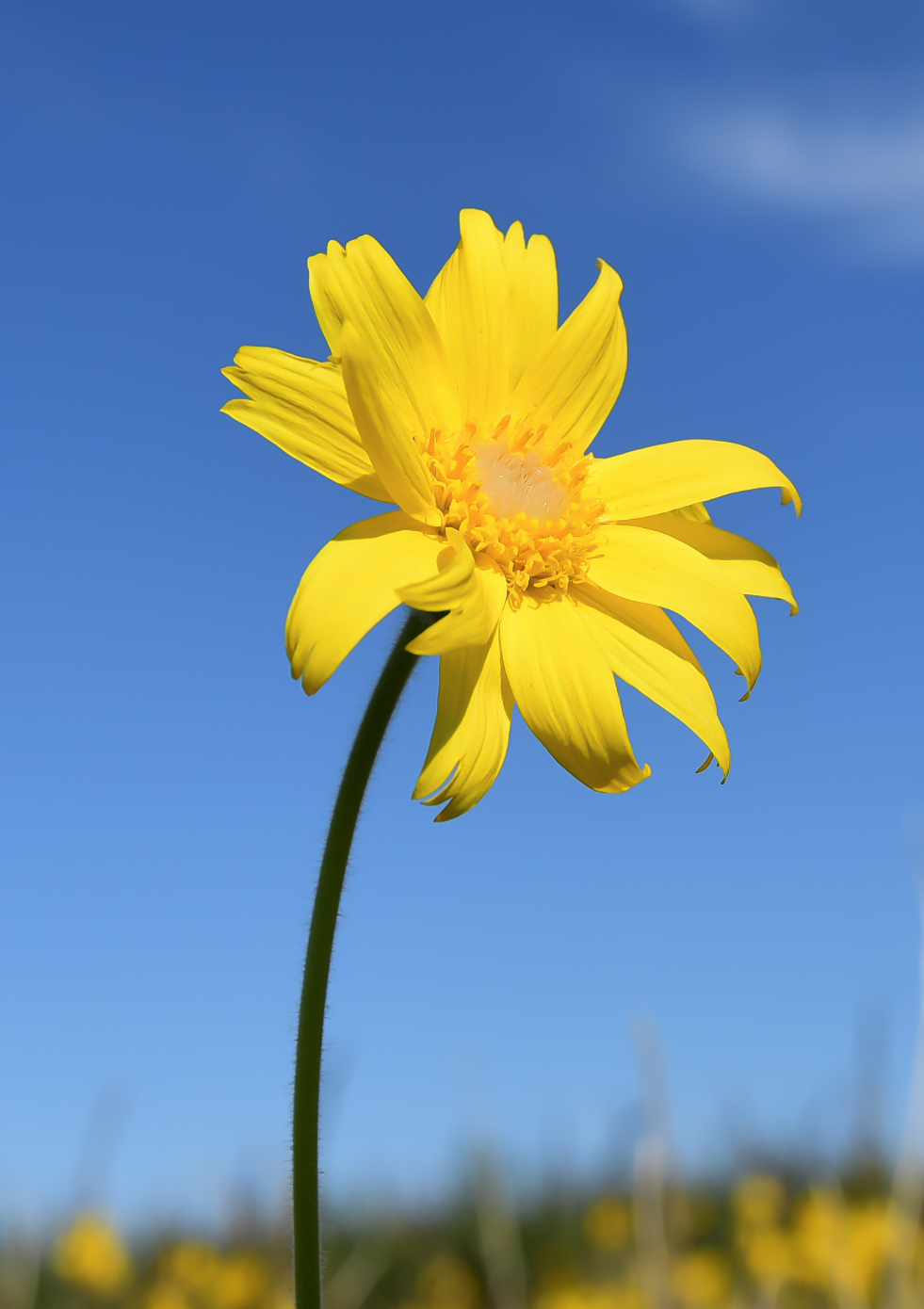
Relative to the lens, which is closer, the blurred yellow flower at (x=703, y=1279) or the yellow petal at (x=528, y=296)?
the yellow petal at (x=528, y=296)

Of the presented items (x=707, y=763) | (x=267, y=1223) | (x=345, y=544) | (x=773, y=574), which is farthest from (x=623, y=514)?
(x=267, y=1223)

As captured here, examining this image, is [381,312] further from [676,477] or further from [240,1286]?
[240,1286]

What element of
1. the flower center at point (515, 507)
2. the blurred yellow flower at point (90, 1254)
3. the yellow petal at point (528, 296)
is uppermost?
the yellow petal at point (528, 296)

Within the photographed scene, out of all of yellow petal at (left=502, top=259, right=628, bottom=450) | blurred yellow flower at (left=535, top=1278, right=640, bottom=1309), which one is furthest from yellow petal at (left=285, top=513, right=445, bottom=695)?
blurred yellow flower at (left=535, top=1278, right=640, bottom=1309)

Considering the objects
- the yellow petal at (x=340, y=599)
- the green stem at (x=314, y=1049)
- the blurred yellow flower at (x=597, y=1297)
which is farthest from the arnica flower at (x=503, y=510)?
the blurred yellow flower at (x=597, y=1297)

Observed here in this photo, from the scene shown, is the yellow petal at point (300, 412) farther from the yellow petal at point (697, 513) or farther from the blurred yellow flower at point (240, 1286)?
the blurred yellow flower at point (240, 1286)

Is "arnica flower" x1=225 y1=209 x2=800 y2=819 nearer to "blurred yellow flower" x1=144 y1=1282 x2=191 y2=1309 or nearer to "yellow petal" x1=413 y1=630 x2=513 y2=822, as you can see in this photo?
"yellow petal" x1=413 y1=630 x2=513 y2=822

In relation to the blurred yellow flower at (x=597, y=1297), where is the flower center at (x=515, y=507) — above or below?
above
